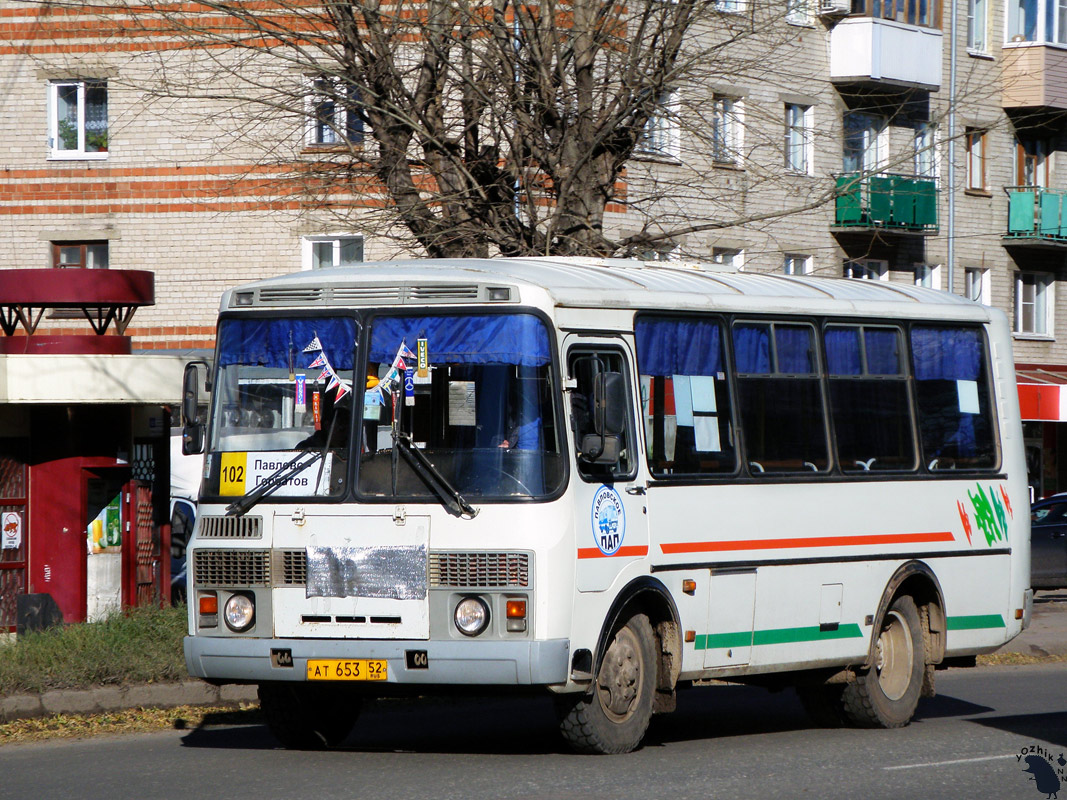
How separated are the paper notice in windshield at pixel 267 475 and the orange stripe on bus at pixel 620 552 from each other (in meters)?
1.43

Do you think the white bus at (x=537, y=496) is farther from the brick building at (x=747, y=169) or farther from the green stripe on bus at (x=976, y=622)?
the brick building at (x=747, y=169)

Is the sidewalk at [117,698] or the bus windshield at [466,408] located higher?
the bus windshield at [466,408]

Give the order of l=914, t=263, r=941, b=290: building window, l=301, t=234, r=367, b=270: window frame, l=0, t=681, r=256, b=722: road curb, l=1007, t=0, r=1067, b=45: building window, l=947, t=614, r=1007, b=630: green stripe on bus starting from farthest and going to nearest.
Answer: l=1007, t=0, r=1067, b=45: building window
l=914, t=263, r=941, b=290: building window
l=301, t=234, r=367, b=270: window frame
l=947, t=614, r=1007, b=630: green stripe on bus
l=0, t=681, r=256, b=722: road curb

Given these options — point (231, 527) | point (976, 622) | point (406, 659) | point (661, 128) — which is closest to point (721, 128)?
point (661, 128)

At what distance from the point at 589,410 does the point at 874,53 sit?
2770 centimetres

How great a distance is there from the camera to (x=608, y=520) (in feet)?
32.5

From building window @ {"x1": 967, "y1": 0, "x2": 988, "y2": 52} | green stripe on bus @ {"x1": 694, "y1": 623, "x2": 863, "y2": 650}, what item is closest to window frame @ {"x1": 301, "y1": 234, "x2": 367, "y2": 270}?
building window @ {"x1": 967, "y1": 0, "x2": 988, "y2": 52}

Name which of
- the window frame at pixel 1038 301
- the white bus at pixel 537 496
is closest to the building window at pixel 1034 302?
the window frame at pixel 1038 301

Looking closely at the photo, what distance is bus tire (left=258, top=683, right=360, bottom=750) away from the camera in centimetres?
1062

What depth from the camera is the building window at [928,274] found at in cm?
3884

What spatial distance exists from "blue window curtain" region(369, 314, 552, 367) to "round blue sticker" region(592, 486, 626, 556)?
82cm

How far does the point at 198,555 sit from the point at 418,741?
2040mm

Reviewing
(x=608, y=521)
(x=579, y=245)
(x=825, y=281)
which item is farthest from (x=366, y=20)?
(x=608, y=521)

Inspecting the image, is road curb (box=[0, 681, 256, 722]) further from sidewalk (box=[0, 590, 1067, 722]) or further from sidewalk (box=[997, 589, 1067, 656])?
sidewalk (box=[997, 589, 1067, 656])
